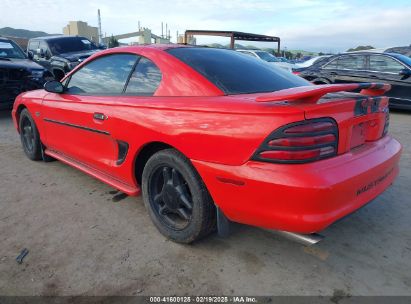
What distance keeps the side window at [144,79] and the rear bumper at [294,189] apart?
794 millimetres

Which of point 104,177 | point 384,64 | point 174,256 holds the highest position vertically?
point 384,64

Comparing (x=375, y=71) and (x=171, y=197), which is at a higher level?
(x=375, y=71)

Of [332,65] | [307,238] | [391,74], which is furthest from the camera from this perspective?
[332,65]

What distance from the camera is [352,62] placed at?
8156mm

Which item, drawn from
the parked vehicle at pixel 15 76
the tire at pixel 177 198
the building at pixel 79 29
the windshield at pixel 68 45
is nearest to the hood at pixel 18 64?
the parked vehicle at pixel 15 76

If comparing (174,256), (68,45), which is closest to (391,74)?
(174,256)

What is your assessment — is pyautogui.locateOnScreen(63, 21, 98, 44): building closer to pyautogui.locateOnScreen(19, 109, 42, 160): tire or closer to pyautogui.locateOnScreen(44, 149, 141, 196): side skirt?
pyautogui.locateOnScreen(19, 109, 42, 160): tire

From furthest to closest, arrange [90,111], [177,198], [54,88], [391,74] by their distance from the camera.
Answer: [391,74] < [54,88] < [90,111] < [177,198]

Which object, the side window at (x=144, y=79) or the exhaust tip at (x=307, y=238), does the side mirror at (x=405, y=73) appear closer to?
the side window at (x=144, y=79)

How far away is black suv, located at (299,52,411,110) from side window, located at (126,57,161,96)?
650 cm

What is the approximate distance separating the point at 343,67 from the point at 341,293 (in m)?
7.28

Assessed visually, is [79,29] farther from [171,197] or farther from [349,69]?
[171,197]

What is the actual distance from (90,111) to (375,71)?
22.5 feet

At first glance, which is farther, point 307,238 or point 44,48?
point 44,48
